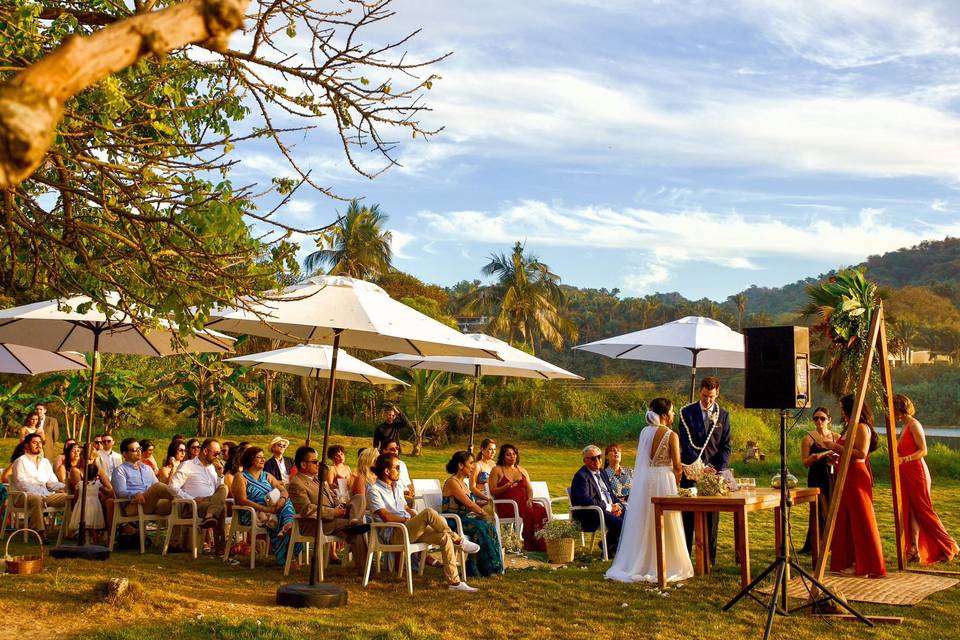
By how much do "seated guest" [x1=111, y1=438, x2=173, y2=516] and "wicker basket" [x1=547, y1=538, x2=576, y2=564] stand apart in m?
4.09

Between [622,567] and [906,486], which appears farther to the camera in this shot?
[906,486]

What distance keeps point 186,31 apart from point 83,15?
4.22m

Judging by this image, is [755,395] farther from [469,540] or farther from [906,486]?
[906,486]

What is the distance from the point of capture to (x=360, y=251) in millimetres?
47844

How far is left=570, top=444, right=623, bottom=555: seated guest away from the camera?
11117mm

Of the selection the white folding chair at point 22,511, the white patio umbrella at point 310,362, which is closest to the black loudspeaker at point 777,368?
the white patio umbrella at point 310,362

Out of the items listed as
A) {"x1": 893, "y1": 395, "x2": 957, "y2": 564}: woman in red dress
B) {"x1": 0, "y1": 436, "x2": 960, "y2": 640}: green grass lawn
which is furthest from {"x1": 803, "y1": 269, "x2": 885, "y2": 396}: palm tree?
{"x1": 0, "y1": 436, "x2": 960, "y2": 640}: green grass lawn

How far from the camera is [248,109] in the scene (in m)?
7.39

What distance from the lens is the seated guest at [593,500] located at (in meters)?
11.1

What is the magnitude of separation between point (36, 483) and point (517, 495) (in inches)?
216

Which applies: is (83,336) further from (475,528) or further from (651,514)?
(651,514)

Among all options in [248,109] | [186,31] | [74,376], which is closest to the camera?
[186,31]

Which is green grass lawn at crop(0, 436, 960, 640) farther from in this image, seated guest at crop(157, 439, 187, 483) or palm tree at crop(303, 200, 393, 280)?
palm tree at crop(303, 200, 393, 280)

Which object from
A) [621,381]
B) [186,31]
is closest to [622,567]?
[186,31]
